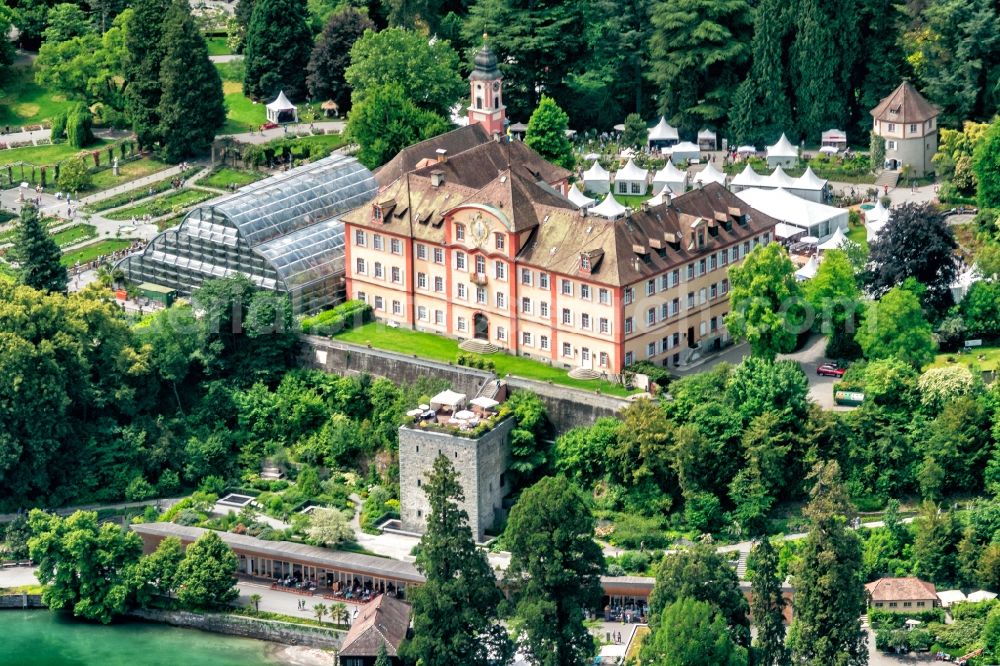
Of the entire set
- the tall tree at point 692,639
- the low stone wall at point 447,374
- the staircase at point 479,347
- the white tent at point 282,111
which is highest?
the white tent at point 282,111

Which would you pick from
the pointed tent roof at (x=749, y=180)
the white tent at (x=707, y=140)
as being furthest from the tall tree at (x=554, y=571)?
the white tent at (x=707, y=140)

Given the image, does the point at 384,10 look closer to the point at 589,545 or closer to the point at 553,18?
the point at 553,18

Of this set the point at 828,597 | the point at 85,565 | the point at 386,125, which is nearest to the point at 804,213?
the point at 386,125

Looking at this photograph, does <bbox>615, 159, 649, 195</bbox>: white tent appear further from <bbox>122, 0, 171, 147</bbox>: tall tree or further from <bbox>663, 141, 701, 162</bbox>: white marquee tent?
<bbox>122, 0, 171, 147</bbox>: tall tree

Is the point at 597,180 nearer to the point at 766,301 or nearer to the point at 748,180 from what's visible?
the point at 748,180

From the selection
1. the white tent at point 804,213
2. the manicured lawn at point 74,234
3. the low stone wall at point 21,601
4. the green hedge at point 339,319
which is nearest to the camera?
the low stone wall at point 21,601

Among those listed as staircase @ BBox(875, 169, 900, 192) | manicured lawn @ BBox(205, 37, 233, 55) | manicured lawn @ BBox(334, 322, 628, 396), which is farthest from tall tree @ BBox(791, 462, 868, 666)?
manicured lawn @ BBox(205, 37, 233, 55)

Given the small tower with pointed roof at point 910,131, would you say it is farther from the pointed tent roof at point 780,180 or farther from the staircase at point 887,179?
the pointed tent roof at point 780,180
